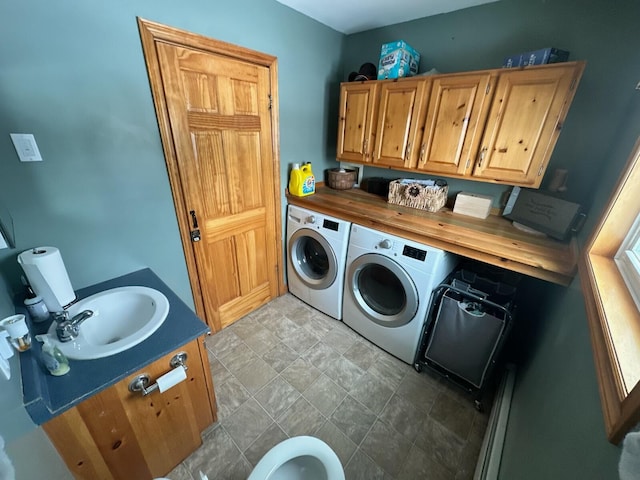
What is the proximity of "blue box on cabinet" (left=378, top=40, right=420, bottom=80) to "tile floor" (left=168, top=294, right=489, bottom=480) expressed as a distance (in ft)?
6.27

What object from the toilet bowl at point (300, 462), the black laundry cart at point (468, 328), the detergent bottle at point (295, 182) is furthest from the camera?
the detergent bottle at point (295, 182)

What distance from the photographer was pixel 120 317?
122 cm

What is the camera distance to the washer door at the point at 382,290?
1534 millimetres

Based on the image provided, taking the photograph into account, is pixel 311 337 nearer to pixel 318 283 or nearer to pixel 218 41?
pixel 318 283

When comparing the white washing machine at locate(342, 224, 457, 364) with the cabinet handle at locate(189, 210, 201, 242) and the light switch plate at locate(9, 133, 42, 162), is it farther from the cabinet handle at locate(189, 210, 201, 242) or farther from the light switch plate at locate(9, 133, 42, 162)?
the light switch plate at locate(9, 133, 42, 162)

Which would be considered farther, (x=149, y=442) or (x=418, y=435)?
(x=418, y=435)

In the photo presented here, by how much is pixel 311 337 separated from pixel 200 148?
60.0 inches

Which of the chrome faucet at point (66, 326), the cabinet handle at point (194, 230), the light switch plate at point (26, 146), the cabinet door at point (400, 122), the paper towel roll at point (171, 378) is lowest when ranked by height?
the paper towel roll at point (171, 378)

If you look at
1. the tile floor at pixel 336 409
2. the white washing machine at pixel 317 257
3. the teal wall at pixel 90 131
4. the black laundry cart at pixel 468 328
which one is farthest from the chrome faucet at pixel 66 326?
the black laundry cart at pixel 468 328

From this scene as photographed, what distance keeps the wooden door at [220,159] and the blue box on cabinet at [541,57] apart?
1429 mm

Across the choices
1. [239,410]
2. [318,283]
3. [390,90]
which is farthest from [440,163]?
[239,410]

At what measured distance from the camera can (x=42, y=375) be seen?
2.71 ft

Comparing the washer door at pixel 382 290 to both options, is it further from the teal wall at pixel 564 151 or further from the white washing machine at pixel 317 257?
the teal wall at pixel 564 151

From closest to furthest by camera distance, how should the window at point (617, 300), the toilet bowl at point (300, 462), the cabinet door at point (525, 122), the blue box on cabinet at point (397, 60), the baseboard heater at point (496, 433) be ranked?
the window at point (617, 300) → the toilet bowl at point (300, 462) → the baseboard heater at point (496, 433) → the cabinet door at point (525, 122) → the blue box on cabinet at point (397, 60)
